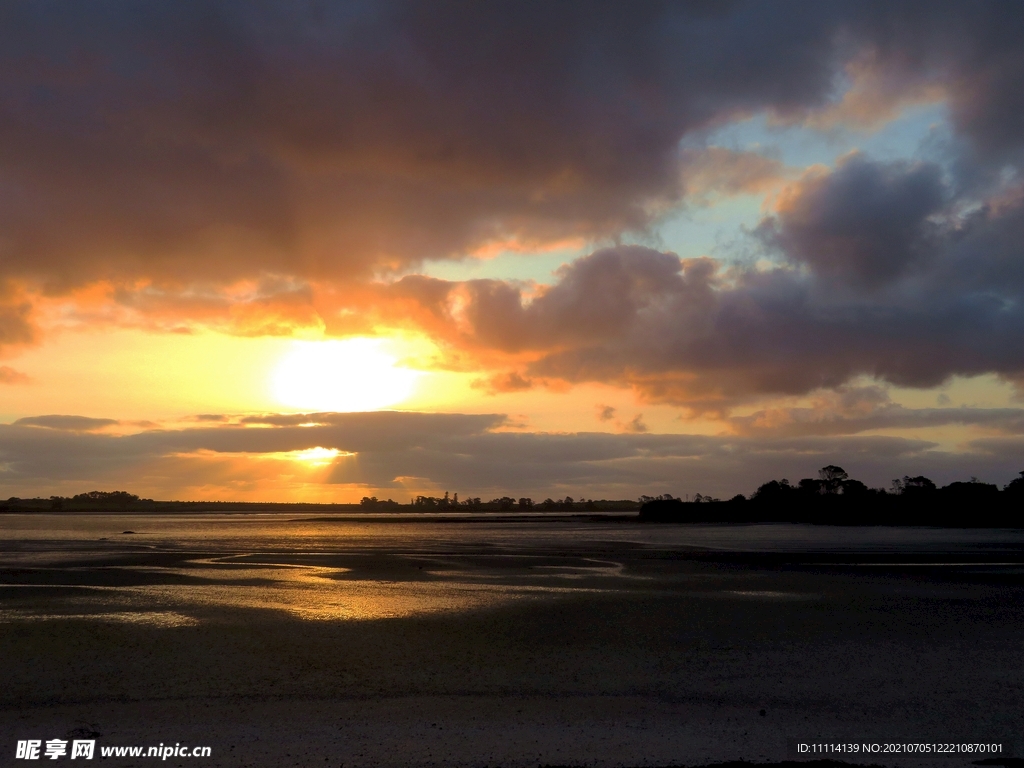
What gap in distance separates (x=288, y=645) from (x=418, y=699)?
239 inches

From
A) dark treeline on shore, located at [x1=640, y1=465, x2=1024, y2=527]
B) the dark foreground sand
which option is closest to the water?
the dark foreground sand

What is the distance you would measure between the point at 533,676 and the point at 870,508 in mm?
137805

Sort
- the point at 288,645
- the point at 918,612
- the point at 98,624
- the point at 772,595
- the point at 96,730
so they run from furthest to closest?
the point at 772,595 → the point at 918,612 → the point at 98,624 → the point at 288,645 → the point at 96,730

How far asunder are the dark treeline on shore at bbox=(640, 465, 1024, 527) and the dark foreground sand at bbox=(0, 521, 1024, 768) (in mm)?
108289

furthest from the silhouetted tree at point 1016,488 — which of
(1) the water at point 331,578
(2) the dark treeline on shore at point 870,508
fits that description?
(1) the water at point 331,578

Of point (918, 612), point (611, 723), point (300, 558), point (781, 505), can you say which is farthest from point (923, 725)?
point (781, 505)

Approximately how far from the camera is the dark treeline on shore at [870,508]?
12281cm

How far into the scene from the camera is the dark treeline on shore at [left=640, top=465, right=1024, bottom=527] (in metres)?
123

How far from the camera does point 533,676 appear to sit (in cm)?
1586

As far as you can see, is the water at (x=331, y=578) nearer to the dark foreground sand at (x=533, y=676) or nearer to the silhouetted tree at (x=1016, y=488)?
the dark foreground sand at (x=533, y=676)

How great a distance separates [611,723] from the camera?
41.5 feet

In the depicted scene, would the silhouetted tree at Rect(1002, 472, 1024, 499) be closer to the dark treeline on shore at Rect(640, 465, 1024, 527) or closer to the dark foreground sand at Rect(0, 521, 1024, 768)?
the dark treeline on shore at Rect(640, 465, 1024, 527)

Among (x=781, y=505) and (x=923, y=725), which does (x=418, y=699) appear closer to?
(x=923, y=725)

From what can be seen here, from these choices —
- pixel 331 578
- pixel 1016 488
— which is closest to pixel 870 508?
pixel 1016 488
